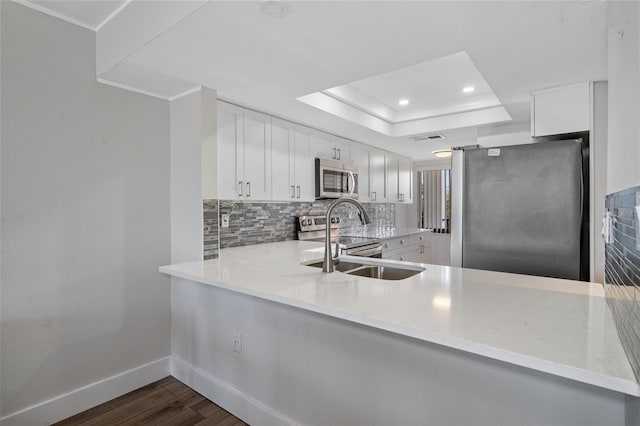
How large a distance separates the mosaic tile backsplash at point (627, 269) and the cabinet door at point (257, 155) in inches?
92.4

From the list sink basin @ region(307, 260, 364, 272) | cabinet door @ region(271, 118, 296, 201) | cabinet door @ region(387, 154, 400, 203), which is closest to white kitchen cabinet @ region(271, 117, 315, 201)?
cabinet door @ region(271, 118, 296, 201)

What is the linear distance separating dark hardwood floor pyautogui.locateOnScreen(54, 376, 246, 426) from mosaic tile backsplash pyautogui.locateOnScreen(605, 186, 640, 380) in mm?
1890

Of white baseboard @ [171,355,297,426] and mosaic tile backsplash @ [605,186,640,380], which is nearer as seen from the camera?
mosaic tile backsplash @ [605,186,640,380]

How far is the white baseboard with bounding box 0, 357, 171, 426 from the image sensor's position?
1.83m

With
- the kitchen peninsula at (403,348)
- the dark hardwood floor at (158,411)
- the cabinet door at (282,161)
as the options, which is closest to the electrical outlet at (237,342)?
the kitchen peninsula at (403,348)

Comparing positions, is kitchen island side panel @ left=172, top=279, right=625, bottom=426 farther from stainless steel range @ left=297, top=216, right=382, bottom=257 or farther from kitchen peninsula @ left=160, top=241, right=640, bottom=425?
stainless steel range @ left=297, top=216, right=382, bottom=257

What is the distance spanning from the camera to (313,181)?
353 centimetres

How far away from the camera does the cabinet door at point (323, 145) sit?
11.7 feet

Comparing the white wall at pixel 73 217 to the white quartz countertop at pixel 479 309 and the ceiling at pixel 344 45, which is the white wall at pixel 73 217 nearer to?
the ceiling at pixel 344 45

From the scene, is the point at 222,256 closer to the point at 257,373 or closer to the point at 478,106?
the point at 257,373

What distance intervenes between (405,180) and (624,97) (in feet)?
15.5

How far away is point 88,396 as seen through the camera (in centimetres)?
206

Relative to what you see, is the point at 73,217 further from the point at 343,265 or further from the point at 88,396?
the point at 343,265

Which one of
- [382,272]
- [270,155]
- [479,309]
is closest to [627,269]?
[479,309]
